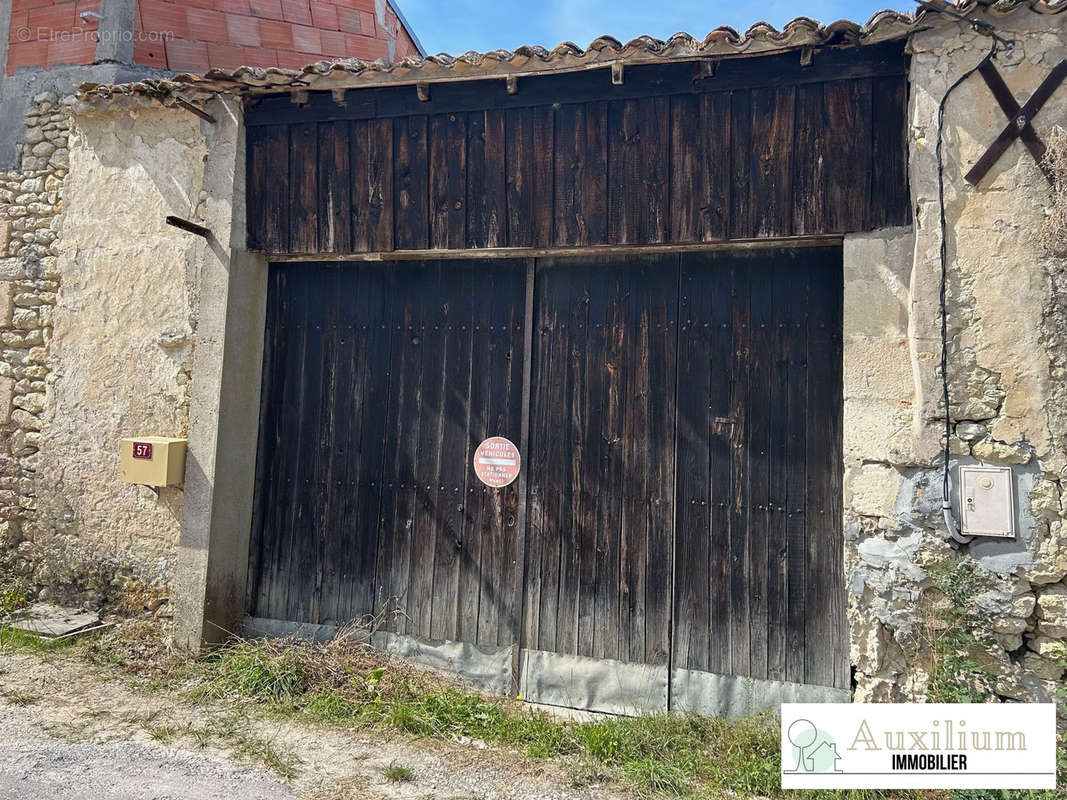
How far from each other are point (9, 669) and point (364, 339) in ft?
9.56

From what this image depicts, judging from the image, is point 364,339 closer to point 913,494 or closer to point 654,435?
point 654,435

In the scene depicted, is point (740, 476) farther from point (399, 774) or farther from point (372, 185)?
point (372, 185)

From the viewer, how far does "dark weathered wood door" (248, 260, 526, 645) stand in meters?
4.68

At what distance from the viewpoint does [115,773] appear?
11.1ft

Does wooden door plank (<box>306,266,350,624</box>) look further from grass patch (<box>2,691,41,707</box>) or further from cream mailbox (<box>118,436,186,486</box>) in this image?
grass patch (<box>2,691,41,707</box>)

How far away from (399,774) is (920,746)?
7.94 ft

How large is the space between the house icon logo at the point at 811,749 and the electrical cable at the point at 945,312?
1.16 m

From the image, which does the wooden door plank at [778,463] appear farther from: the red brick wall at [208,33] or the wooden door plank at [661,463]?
the red brick wall at [208,33]

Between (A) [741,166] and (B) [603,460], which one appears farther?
(B) [603,460]

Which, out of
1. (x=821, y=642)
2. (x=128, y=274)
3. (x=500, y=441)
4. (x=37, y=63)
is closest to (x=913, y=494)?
(x=821, y=642)

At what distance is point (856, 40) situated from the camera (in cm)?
Result: 381

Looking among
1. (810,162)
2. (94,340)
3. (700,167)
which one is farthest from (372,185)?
(810,162)

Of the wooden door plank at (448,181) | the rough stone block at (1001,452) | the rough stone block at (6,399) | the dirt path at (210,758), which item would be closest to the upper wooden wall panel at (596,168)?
the wooden door plank at (448,181)

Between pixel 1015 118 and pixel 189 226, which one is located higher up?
pixel 1015 118
